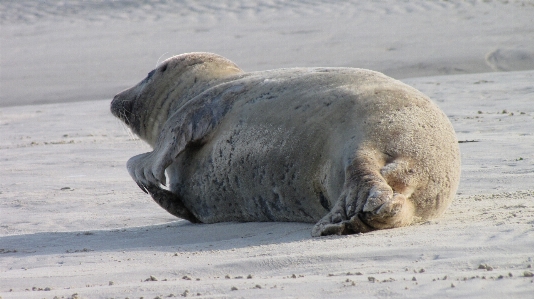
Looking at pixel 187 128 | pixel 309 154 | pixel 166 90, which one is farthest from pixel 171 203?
pixel 309 154

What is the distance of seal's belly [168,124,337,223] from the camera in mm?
4188

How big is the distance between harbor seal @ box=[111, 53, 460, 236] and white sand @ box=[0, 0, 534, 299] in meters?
0.14

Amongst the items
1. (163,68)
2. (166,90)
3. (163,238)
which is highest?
(163,68)

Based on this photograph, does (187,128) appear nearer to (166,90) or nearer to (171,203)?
(171,203)

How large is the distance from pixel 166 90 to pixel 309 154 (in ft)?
6.92

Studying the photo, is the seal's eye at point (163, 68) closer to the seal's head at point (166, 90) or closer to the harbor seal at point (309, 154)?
the seal's head at point (166, 90)

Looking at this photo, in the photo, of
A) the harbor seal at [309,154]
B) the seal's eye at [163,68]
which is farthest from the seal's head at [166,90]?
the harbor seal at [309,154]

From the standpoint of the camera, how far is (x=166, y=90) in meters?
6.04

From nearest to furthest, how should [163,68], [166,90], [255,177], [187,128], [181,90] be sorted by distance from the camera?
[255,177], [187,128], [181,90], [166,90], [163,68]

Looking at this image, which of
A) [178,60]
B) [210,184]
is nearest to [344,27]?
[178,60]

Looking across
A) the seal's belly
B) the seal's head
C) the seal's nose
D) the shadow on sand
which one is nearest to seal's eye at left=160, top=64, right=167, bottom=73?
the seal's head

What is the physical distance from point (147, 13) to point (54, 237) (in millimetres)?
14338

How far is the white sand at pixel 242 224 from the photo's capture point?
9.64 feet

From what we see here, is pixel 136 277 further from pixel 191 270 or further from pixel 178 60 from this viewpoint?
pixel 178 60
